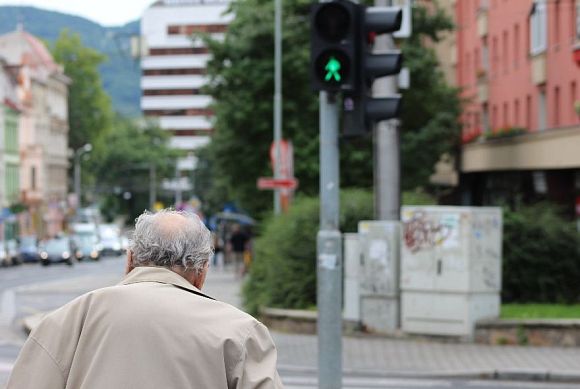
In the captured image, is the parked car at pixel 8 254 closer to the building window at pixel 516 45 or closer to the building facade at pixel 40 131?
the building facade at pixel 40 131

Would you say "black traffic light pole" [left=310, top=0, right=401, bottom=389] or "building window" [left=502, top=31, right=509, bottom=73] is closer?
"black traffic light pole" [left=310, top=0, right=401, bottom=389]

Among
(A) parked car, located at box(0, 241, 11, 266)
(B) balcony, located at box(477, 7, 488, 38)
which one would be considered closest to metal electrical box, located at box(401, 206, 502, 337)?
(B) balcony, located at box(477, 7, 488, 38)

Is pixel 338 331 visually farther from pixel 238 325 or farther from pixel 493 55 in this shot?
pixel 493 55

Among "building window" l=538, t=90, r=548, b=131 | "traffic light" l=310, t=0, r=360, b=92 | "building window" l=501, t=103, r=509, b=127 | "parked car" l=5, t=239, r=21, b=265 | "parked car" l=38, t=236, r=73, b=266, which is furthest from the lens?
"parked car" l=5, t=239, r=21, b=265

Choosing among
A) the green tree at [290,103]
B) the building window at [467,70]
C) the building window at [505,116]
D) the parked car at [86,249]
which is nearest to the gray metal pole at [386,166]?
the green tree at [290,103]

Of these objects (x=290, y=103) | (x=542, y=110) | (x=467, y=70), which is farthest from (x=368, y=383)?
(x=467, y=70)

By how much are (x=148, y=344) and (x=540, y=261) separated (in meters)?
16.7

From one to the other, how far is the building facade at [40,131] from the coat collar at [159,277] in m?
96.2

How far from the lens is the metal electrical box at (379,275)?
19.0 metres

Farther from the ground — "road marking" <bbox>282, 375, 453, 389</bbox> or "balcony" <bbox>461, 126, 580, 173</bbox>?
"balcony" <bbox>461, 126, 580, 173</bbox>

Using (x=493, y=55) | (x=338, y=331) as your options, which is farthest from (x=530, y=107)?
(x=338, y=331)

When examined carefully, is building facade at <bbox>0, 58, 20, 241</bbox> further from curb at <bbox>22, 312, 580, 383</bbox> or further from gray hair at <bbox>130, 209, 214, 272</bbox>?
gray hair at <bbox>130, 209, 214, 272</bbox>

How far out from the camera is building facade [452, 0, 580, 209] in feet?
120

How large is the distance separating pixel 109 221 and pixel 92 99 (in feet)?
62.1
